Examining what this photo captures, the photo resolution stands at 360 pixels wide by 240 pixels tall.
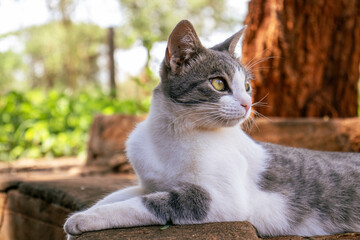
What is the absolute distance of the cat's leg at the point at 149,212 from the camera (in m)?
1.60

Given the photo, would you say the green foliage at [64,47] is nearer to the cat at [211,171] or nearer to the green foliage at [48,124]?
the green foliage at [48,124]

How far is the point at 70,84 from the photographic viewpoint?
10227mm

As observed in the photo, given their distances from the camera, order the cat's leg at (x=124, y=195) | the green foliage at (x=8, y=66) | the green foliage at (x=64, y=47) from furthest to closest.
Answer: the green foliage at (x=8, y=66) → the green foliage at (x=64, y=47) → the cat's leg at (x=124, y=195)

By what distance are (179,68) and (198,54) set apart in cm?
14

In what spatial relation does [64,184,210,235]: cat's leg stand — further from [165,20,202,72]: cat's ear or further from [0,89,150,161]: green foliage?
[0,89,150,161]: green foliage

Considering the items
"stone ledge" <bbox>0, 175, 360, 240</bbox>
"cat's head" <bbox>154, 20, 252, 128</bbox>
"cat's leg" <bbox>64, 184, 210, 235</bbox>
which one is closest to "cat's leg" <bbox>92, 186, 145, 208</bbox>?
"stone ledge" <bbox>0, 175, 360, 240</bbox>

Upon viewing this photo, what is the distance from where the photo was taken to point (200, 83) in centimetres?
187

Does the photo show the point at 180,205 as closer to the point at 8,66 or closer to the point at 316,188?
the point at 316,188

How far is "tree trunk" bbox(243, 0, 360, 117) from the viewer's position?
11.9 ft

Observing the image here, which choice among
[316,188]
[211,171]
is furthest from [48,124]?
[316,188]

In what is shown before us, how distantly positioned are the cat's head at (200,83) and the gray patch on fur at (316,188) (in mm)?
420

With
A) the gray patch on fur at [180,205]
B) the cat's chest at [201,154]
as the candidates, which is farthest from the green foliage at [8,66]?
the gray patch on fur at [180,205]

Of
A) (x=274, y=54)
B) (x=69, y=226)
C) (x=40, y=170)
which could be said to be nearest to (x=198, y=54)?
(x=69, y=226)

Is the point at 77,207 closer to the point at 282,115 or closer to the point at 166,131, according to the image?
the point at 166,131
